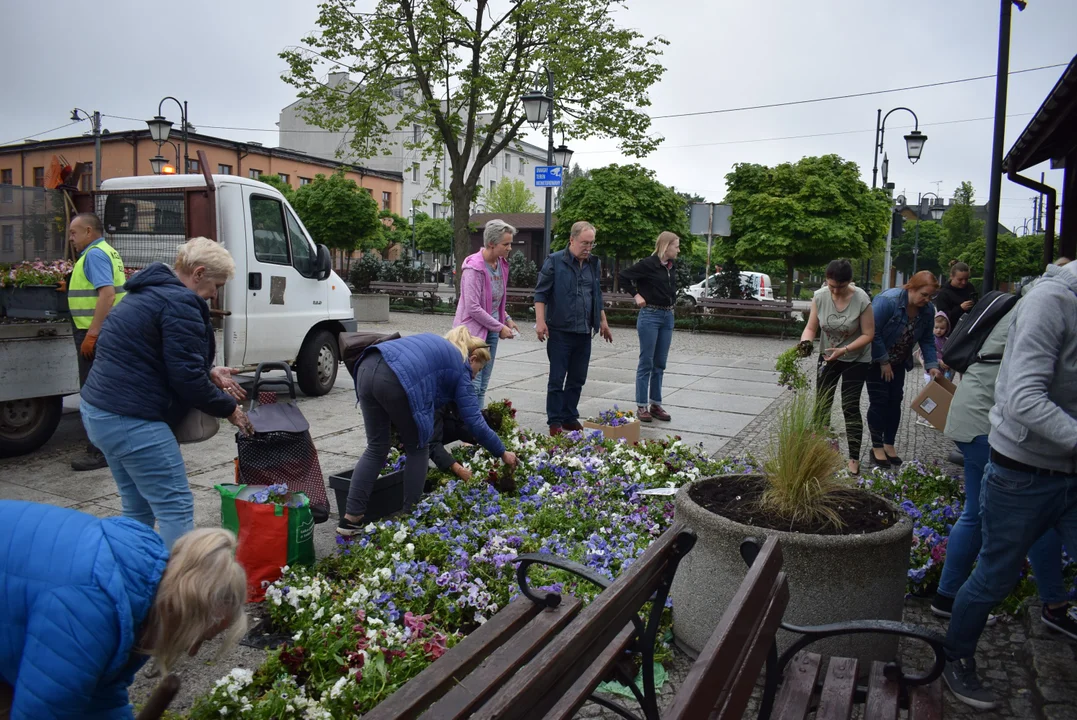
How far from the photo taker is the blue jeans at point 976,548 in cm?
365

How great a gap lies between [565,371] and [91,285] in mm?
3947

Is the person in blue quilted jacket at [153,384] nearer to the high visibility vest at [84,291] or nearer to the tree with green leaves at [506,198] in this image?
the high visibility vest at [84,291]

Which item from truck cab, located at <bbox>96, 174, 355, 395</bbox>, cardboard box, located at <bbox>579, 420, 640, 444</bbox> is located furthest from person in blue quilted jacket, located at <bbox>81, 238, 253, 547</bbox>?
truck cab, located at <bbox>96, 174, 355, 395</bbox>

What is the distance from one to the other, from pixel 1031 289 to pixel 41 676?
3.21 m

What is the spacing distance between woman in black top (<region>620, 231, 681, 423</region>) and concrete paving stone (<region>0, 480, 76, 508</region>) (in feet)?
16.8

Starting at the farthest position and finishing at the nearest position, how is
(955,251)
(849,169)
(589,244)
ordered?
(955,251) < (849,169) < (589,244)

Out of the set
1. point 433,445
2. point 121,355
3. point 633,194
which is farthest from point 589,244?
point 633,194

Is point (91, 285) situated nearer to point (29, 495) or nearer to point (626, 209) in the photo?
point (29, 495)

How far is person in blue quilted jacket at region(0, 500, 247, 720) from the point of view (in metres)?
1.82

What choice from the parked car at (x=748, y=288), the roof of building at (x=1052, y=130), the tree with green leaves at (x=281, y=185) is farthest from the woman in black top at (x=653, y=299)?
the tree with green leaves at (x=281, y=185)

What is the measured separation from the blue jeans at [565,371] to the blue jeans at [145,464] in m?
4.06

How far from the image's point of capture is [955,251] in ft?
172

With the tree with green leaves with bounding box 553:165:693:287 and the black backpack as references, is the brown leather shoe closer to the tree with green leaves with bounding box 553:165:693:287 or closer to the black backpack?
the black backpack

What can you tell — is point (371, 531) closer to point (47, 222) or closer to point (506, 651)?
point (506, 651)
